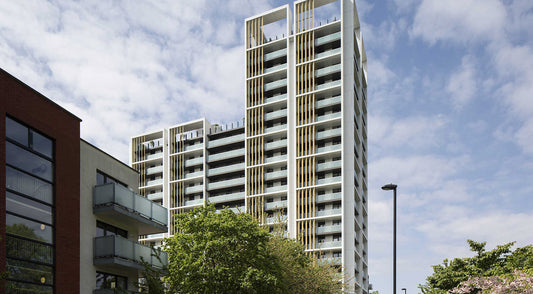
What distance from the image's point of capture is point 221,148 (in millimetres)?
87312

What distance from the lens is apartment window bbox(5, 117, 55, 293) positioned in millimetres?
17375

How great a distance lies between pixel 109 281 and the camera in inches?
950

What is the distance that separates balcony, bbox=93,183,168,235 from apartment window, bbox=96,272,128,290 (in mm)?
2847

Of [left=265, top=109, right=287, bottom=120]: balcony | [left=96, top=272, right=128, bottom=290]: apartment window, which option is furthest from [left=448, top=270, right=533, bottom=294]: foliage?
[left=265, top=109, right=287, bottom=120]: balcony

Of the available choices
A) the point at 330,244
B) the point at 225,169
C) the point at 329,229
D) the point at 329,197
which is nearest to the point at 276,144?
the point at 225,169

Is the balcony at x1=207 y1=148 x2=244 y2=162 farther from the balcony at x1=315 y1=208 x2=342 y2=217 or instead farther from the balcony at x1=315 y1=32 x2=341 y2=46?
the balcony at x1=315 y1=32 x2=341 y2=46

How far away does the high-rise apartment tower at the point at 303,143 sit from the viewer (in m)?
69.4

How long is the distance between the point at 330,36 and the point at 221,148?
1091 inches

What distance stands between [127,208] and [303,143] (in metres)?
50.5

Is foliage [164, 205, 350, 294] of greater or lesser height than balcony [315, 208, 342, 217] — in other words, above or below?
below

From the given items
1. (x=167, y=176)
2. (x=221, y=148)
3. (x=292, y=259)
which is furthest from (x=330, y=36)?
(x=292, y=259)

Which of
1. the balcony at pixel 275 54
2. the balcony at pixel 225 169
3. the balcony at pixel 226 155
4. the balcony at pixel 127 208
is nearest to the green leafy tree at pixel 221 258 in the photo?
the balcony at pixel 127 208

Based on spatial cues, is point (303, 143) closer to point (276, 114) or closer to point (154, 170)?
point (276, 114)

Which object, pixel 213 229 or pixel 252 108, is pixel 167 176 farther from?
pixel 213 229
